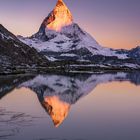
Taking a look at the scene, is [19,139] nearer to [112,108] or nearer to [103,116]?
[103,116]

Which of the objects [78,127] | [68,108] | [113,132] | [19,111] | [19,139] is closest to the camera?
[19,139]

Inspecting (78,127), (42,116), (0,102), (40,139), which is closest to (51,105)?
(0,102)

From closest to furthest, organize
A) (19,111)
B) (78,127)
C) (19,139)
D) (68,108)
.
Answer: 1. (19,139)
2. (78,127)
3. (19,111)
4. (68,108)

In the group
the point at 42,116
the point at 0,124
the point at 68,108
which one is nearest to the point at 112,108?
the point at 68,108

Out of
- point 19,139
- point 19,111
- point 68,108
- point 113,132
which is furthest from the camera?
point 68,108

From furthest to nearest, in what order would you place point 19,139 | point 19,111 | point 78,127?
point 19,111
point 78,127
point 19,139

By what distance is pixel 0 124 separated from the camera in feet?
103

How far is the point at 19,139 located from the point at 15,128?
383cm

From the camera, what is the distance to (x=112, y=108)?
46.0 m

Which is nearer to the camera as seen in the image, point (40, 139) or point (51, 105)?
point (40, 139)

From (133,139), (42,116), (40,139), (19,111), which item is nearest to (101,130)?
(133,139)

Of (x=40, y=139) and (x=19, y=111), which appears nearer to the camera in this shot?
(x=40, y=139)

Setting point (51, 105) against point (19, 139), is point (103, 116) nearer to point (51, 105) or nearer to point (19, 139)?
point (51, 105)

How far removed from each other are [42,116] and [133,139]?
12.2 m
